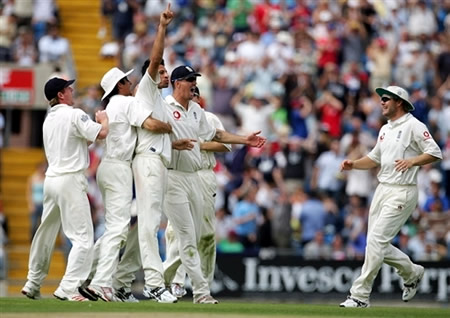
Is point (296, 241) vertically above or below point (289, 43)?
below

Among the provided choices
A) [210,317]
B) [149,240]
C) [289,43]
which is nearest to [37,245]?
[149,240]

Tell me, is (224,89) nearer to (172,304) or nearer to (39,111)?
(39,111)

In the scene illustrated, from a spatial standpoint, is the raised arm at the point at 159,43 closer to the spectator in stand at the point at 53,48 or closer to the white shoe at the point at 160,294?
the white shoe at the point at 160,294

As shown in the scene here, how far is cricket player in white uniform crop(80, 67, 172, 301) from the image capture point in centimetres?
1891

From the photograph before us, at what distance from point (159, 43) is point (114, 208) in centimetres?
235

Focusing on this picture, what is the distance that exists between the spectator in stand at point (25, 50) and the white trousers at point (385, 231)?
14454mm

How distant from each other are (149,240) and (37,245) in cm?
146

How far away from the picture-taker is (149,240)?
18922 mm

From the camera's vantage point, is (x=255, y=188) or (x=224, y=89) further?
(x=224, y=89)

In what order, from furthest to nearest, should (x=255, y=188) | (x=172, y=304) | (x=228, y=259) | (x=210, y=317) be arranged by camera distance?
(x=255, y=188) < (x=228, y=259) < (x=172, y=304) < (x=210, y=317)

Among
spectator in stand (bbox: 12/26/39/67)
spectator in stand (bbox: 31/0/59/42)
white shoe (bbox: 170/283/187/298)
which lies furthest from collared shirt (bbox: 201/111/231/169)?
spectator in stand (bbox: 31/0/59/42)

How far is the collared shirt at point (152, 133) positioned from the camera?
18.9 metres

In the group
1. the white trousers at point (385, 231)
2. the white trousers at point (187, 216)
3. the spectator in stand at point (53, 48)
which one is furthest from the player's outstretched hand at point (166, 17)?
the spectator in stand at point (53, 48)

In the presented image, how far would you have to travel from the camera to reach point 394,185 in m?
19.7
